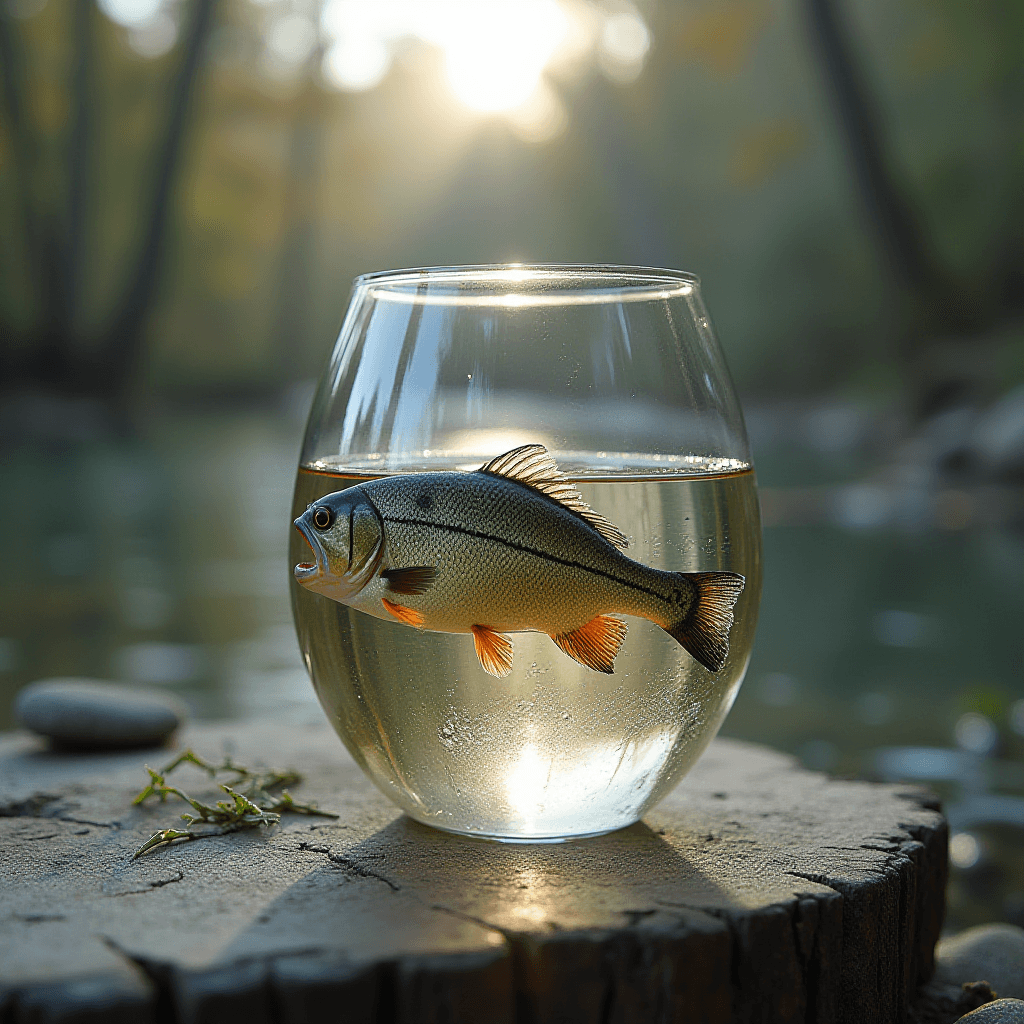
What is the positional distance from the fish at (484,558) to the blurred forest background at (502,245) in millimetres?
3213

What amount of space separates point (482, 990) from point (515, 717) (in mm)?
243

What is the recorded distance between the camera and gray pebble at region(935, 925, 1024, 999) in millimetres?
1373

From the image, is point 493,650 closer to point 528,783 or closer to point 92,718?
point 528,783

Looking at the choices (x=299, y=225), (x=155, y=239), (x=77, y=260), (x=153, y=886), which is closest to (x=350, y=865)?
(x=153, y=886)

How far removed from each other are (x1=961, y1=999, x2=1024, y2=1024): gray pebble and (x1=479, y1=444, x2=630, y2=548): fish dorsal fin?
630 mm

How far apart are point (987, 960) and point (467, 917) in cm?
82

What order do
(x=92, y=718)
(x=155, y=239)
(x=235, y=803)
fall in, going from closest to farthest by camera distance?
(x=235, y=803) < (x=92, y=718) < (x=155, y=239)

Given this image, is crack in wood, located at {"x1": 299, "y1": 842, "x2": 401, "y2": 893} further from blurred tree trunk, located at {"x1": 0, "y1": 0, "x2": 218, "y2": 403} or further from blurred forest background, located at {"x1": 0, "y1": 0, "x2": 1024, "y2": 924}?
blurred tree trunk, located at {"x1": 0, "y1": 0, "x2": 218, "y2": 403}

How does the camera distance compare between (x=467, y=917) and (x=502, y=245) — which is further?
(x=502, y=245)

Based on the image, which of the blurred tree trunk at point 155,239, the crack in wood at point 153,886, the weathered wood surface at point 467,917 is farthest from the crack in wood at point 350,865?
the blurred tree trunk at point 155,239

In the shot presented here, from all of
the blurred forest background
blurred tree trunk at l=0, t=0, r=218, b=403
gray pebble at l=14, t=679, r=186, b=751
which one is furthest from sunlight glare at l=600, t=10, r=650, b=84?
gray pebble at l=14, t=679, r=186, b=751

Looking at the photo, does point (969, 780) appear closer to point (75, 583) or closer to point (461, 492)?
point (461, 492)

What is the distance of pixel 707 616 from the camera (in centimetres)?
99

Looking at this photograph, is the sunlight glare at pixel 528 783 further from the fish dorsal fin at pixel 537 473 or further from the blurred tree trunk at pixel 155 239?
the blurred tree trunk at pixel 155 239
